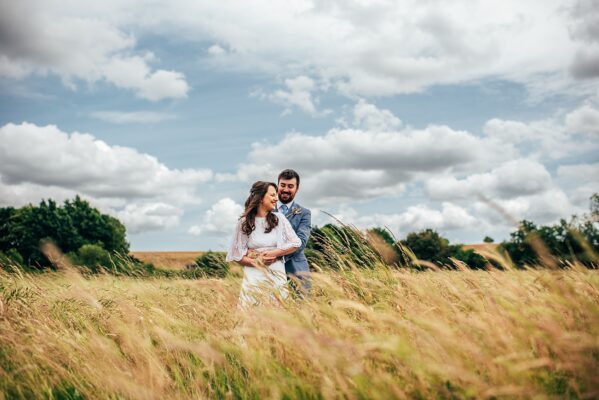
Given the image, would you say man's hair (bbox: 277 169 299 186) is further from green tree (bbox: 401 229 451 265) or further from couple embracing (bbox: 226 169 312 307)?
green tree (bbox: 401 229 451 265)

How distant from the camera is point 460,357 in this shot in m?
2.51

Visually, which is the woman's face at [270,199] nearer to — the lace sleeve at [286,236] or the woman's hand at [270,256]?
the lace sleeve at [286,236]

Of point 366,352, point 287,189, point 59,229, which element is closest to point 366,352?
point 366,352

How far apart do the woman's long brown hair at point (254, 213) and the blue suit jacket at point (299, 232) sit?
0.52 meters

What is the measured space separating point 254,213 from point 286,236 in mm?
535

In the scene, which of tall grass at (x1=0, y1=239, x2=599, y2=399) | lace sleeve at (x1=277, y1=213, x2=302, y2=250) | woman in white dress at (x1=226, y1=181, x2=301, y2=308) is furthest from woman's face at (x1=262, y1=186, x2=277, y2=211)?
tall grass at (x1=0, y1=239, x2=599, y2=399)

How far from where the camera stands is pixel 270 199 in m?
5.89

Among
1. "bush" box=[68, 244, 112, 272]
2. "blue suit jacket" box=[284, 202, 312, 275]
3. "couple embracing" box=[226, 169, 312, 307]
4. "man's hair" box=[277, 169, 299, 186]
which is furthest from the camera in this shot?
"bush" box=[68, 244, 112, 272]

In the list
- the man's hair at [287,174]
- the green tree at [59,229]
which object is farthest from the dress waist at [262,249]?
the green tree at [59,229]

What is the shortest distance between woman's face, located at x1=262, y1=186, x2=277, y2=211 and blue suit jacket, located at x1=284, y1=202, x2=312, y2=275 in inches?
20.3

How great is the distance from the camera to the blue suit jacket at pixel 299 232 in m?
6.15

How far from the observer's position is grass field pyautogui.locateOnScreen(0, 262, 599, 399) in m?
2.37

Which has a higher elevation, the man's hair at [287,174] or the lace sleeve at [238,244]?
the man's hair at [287,174]

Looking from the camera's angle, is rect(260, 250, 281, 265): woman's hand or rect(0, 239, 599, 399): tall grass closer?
rect(0, 239, 599, 399): tall grass
